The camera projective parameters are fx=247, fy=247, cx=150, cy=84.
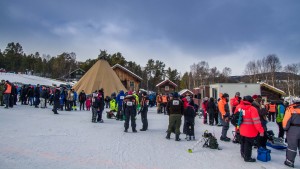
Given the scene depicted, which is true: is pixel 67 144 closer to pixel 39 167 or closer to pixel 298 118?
pixel 39 167

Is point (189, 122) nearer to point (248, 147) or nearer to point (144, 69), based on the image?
point (248, 147)

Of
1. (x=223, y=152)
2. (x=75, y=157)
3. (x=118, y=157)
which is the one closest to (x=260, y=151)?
(x=223, y=152)

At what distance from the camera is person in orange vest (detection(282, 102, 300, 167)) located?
19.4 feet

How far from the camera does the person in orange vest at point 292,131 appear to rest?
5.91 m

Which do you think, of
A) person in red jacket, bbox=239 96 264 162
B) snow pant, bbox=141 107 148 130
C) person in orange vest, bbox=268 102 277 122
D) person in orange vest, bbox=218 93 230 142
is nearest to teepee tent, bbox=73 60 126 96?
person in orange vest, bbox=268 102 277 122

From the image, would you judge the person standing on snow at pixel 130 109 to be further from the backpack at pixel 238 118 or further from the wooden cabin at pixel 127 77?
the wooden cabin at pixel 127 77

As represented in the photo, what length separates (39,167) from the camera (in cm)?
A: 498

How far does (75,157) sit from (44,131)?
358cm

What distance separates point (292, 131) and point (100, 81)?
76.8 feet

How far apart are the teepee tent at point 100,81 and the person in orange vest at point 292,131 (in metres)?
22.3

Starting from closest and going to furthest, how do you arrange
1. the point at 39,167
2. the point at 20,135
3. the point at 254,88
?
the point at 39,167, the point at 20,135, the point at 254,88

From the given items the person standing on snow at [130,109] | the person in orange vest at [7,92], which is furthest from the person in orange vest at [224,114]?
the person in orange vest at [7,92]

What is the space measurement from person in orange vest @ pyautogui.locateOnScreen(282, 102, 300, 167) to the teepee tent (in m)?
22.3

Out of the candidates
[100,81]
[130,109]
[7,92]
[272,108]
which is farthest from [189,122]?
[100,81]
